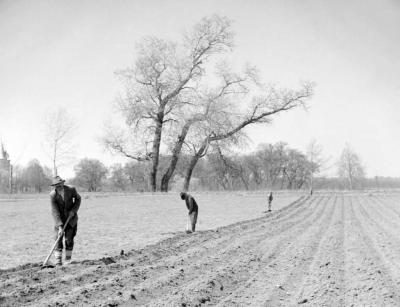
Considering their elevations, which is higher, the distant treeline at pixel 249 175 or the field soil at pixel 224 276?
the distant treeline at pixel 249 175

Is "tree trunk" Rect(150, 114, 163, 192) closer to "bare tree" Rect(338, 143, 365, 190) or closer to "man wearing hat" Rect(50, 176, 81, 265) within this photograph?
"man wearing hat" Rect(50, 176, 81, 265)

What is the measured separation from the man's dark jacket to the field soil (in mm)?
869

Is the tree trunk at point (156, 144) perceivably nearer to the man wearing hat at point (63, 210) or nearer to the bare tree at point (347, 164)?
the man wearing hat at point (63, 210)

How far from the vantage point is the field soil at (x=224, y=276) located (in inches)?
247

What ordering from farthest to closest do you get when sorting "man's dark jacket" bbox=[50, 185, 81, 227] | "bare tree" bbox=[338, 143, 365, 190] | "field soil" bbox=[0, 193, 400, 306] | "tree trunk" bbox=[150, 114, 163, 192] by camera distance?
"bare tree" bbox=[338, 143, 365, 190] → "tree trunk" bbox=[150, 114, 163, 192] → "man's dark jacket" bbox=[50, 185, 81, 227] → "field soil" bbox=[0, 193, 400, 306]

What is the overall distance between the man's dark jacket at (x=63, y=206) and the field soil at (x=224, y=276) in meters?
0.87

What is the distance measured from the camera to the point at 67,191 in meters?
8.79

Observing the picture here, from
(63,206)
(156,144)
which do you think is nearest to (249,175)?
(156,144)

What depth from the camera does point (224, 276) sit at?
776 centimetres

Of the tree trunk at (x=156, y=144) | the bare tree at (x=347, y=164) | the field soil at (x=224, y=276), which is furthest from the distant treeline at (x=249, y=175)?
the field soil at (x=224, y=276)

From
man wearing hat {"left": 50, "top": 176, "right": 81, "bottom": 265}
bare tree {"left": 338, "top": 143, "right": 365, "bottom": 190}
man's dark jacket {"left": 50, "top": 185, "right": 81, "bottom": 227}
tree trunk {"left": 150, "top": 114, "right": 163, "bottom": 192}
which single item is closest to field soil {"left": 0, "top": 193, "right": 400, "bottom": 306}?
man wearing hat {"left": 50, "top": 176, "right": 81, "bottom": 265}

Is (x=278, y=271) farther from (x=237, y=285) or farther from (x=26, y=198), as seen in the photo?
(x=26, y=198)

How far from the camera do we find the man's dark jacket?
28.2 ft

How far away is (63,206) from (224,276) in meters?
3.41
